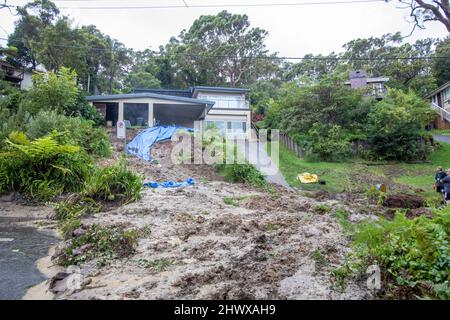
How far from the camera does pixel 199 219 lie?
690 cm

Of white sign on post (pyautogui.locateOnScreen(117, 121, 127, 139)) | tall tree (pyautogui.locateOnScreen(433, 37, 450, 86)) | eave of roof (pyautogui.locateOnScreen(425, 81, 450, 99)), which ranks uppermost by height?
tall tree (pyautogui.locateOnScreen(433, 37, 450, 86))

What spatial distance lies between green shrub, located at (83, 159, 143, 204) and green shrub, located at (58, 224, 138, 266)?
2601 millimetres

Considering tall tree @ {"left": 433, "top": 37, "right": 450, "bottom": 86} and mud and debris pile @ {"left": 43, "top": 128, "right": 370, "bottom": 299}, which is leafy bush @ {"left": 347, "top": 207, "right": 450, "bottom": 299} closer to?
mud and debris pile @ {"left": 43, "top": 128, "right": 370, "bottom": 299}

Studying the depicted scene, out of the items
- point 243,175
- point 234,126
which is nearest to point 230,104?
point 234,126

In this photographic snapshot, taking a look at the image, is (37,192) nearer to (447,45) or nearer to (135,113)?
(135,113)

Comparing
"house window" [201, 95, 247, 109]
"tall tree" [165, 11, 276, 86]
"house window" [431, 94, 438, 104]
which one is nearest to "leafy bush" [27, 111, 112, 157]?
"house window" [201, 95, 247, 109]

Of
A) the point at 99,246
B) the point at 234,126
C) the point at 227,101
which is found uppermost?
the point at 227,101

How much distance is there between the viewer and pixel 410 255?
10.6 feet

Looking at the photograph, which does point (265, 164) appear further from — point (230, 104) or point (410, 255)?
point (410, 255)

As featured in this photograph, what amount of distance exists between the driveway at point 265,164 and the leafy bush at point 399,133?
648cm

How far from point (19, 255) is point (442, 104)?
3705 cm

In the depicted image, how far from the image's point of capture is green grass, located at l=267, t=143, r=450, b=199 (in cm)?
1405

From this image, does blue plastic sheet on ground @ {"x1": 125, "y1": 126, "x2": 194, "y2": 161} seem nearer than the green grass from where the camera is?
No

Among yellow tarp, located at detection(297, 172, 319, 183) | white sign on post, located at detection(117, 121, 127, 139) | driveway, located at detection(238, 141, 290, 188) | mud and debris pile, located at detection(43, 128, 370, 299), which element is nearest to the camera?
mud and debris pile, located at detection(43, 128, 370, 299)
